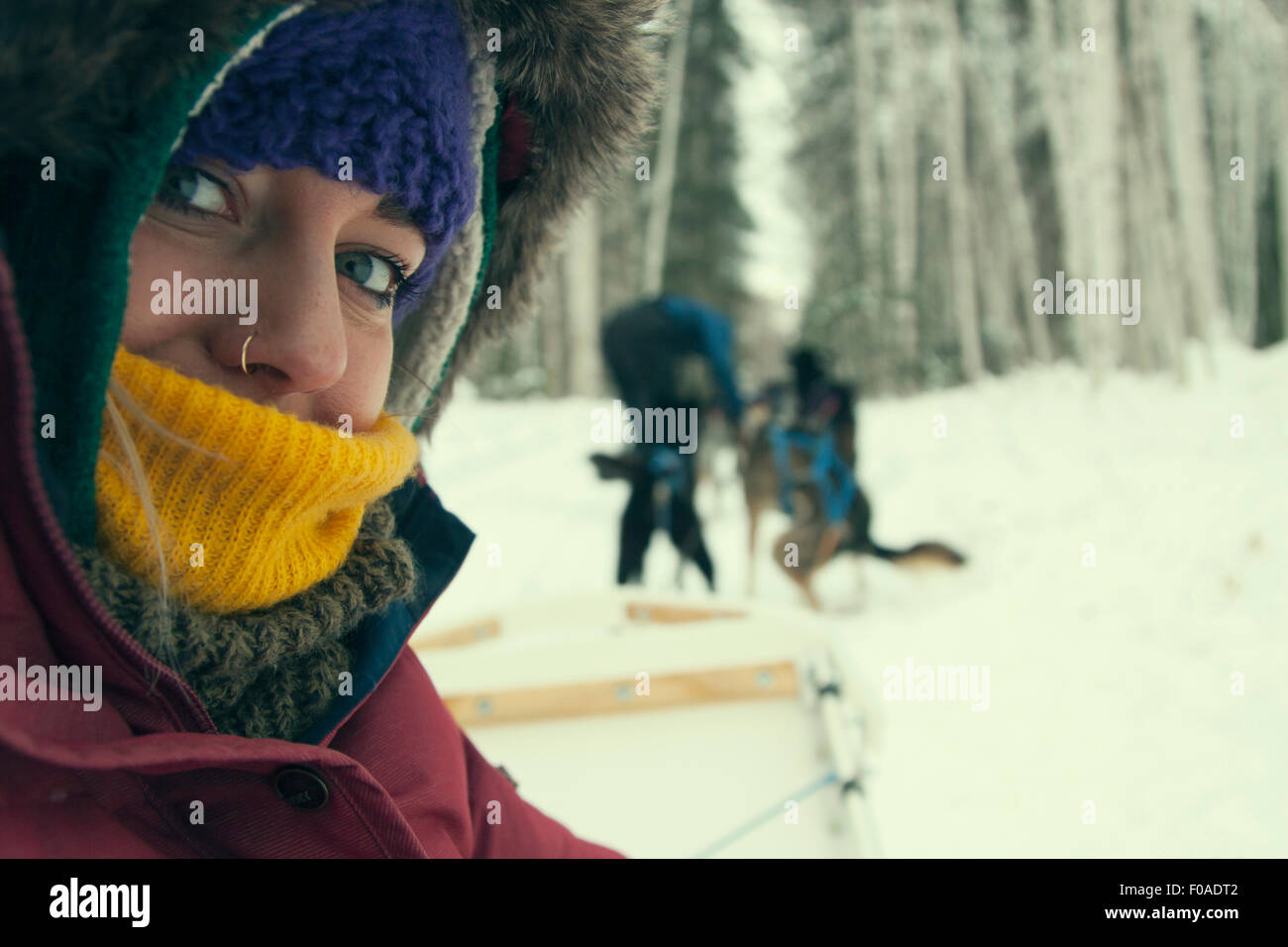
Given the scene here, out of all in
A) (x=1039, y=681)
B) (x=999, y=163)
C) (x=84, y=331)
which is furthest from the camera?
(x=999, y=163)

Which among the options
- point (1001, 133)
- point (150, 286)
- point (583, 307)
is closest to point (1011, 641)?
point (150, 286)

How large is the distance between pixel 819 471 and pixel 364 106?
4.40 meters

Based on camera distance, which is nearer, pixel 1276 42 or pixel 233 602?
pixel 233 602

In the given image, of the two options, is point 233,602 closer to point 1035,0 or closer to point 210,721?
point 210,721

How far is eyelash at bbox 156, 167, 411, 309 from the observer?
736 mm

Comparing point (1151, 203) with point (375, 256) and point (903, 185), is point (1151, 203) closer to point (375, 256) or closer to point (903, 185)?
point (903, 185)

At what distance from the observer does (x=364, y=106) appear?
2.68 ft

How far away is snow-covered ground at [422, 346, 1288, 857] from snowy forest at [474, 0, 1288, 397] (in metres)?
2.63

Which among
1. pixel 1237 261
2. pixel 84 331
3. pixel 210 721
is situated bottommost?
pixel 210 721

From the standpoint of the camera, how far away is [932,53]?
14.7 metres

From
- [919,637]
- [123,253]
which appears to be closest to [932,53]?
[919,637]

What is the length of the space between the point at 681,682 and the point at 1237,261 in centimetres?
2199

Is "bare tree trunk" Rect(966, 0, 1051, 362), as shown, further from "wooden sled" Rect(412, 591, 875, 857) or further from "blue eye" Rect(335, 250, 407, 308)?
"blue eye" Rect(335, 250, 407, 308)
